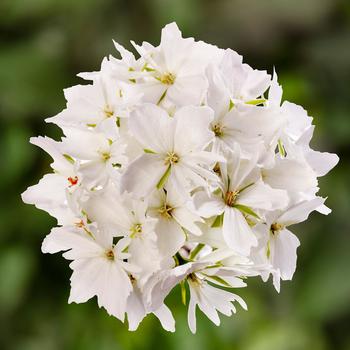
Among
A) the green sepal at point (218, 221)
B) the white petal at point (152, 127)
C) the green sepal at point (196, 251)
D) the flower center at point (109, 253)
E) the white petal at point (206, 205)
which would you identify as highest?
the white petal at point (152, 127)

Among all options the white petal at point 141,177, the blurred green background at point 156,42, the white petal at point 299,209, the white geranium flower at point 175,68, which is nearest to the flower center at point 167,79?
the white geranium flower at point 175,68

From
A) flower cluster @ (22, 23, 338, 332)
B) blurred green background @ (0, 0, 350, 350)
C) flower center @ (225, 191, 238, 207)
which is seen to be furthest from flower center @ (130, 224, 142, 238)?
blurred green background @ (0, 0, 350, 350)

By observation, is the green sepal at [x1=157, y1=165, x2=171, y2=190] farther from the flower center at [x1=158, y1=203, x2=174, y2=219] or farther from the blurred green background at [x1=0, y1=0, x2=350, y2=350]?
the blurred green background at [x1=0, y1=0, x2=350, y2=350]

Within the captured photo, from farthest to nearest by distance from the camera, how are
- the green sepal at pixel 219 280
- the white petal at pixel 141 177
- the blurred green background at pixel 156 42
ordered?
the blurred green background at pixel 156 42, the green sepal at pixel 219 280, the white petal at pixel 141 177

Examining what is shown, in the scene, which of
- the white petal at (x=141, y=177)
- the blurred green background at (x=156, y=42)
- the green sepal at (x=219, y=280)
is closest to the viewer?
the white petal at (x=141, y=177)

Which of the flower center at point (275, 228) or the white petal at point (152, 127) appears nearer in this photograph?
the white petal at point (152, 127)

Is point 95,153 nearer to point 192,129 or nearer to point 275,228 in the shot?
point 192,129

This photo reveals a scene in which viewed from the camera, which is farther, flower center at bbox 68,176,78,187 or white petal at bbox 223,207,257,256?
flower center at bbox 68,176,78,187

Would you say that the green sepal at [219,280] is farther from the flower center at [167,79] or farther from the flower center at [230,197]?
the flower center at [167,79]
